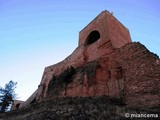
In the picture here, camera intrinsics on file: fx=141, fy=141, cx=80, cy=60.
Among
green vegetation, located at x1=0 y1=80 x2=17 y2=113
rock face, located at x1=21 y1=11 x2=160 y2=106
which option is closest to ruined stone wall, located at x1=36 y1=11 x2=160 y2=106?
rock face, located at x1=21 y1=11 x2=160 y2=106

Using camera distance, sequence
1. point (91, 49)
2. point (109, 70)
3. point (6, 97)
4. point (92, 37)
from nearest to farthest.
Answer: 1. point (109, 70)
2. point (91, 49)
3. point (92, 37)
4. point (6, 97)

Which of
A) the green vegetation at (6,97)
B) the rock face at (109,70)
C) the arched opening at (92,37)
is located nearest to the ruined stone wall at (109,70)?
the rock face at (109,70)

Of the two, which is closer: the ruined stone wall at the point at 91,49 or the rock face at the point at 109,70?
the rock face at the point at 109,70

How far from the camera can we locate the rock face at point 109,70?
644 cm

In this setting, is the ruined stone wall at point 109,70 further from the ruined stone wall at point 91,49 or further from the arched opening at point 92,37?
the arched opening at point 92,37

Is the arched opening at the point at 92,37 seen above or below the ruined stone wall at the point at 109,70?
above

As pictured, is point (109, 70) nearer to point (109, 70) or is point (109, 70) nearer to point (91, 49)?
point (109, 70)

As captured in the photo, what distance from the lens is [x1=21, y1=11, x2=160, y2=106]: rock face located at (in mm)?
6438

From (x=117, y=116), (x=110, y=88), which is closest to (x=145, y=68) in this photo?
(x=110, y=88)

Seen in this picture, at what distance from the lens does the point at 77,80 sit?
10320mm

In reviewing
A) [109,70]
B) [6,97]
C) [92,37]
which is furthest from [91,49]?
[6,97]

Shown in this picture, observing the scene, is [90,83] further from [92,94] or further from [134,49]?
[134,49]

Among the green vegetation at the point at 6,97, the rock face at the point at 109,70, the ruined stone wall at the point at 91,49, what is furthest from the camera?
the green vegetation at the point at 6,97

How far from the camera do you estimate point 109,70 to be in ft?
28.8
